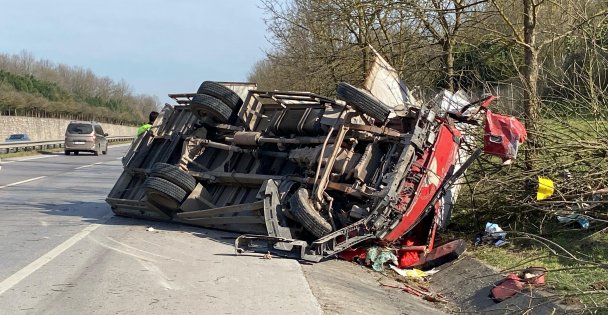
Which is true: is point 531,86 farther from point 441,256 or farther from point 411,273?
point 411,273

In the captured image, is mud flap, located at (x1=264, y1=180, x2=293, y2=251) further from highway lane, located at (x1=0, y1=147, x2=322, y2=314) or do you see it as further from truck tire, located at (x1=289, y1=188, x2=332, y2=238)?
highway lane, located at (x1=0, y1=147, x2=322, y2=314)

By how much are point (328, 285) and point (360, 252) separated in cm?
179

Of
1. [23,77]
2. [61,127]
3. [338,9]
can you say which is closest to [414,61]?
[338,9]

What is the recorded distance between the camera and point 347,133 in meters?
9.08

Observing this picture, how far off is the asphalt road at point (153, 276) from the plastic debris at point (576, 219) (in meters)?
2.93

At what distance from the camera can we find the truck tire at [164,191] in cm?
996

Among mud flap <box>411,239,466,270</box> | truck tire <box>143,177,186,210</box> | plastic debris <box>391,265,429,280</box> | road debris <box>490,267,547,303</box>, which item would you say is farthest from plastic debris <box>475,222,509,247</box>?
truck tire <box>143,177,186,210</box>

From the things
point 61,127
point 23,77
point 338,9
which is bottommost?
point 61,127

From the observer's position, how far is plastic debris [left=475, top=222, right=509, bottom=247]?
9663 mm

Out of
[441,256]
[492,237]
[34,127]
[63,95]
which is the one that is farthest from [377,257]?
[63,95]

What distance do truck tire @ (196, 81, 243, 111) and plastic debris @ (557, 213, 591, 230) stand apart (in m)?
5.09

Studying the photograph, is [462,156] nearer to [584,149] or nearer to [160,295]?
[584,149]

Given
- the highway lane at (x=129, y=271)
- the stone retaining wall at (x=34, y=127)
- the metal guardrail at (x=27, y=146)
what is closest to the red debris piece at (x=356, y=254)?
the highway lane at (x=129, y=271)

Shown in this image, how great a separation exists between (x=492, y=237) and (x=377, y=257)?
6.68 ft
